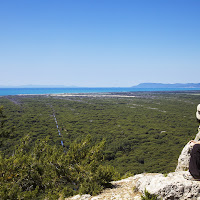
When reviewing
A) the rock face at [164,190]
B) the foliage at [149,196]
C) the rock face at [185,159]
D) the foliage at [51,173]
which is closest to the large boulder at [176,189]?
the rock face at [164,190]

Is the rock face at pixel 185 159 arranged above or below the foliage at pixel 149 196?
above

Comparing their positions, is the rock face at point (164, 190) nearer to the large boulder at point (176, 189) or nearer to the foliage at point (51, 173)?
the large boulder at point (176, 189)

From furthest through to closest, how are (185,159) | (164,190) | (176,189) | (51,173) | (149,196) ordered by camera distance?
(51,173) < (185,159) < (149,196) < (164,190) < (176,189)

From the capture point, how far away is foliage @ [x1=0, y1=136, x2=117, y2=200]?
1016 cm

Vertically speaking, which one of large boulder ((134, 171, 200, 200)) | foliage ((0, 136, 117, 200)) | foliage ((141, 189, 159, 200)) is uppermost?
large boulder ((134, 171, 200, 200))

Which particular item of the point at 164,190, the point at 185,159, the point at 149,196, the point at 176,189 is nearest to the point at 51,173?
the point at 149,196

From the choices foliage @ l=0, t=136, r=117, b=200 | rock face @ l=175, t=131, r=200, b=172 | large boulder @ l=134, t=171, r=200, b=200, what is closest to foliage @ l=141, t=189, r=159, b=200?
large boulder @ l=134, t=171, r=200, b=200

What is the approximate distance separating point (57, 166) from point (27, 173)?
76.4 inches

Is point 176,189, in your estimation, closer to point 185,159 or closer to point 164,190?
point 164,190

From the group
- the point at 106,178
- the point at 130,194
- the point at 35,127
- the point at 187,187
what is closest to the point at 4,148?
the point at 35,127

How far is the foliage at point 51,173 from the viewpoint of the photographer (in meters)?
10.2

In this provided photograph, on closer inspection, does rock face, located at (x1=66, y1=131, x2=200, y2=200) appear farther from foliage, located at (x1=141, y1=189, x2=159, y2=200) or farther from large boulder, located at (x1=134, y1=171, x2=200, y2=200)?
foliage, located at (x1=141, y1=189, x2=159, y2=200)

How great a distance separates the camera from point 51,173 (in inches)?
478

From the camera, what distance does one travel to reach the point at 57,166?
12.5 meters
